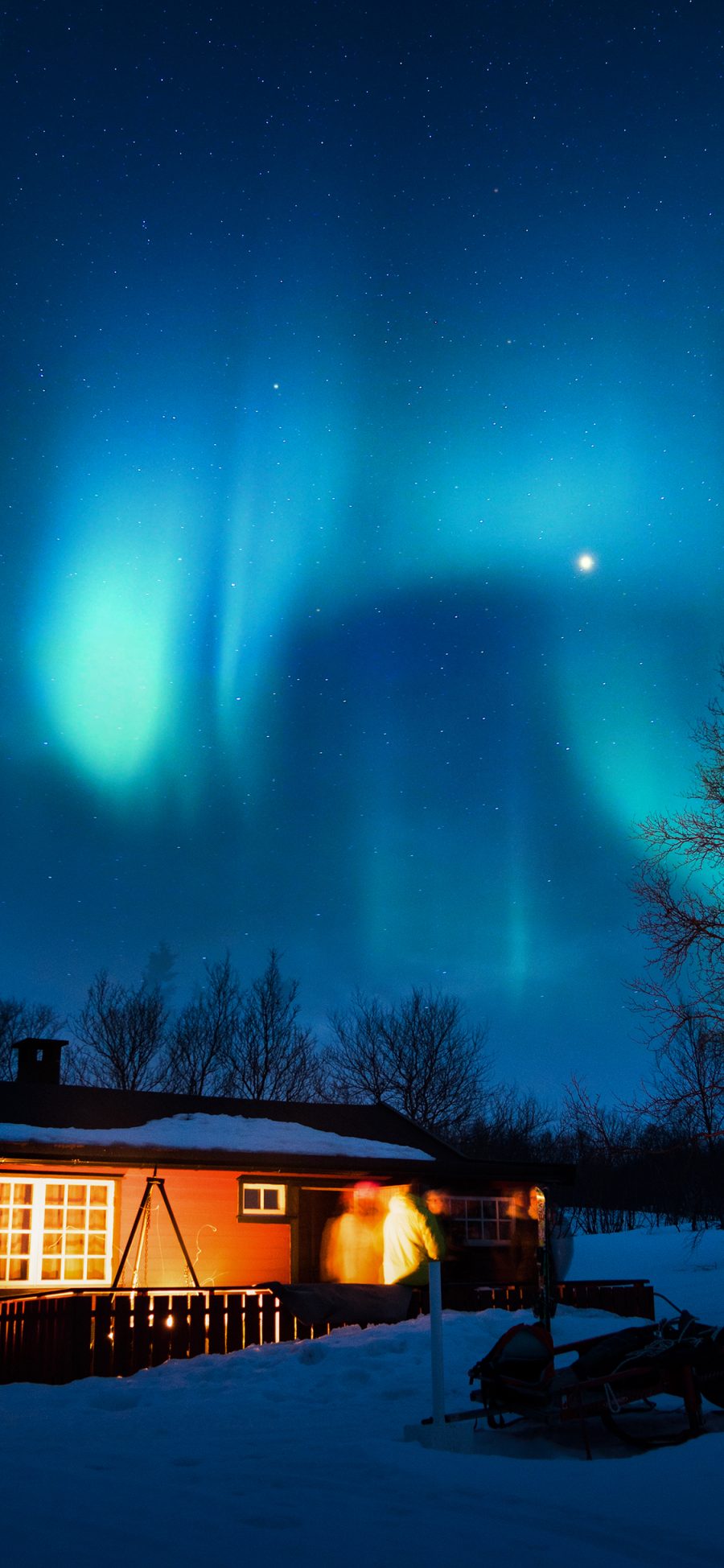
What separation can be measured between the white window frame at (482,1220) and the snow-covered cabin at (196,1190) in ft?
0.08

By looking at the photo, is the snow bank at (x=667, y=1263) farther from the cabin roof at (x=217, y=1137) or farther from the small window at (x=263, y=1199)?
the small window at (x=263, y=1199)

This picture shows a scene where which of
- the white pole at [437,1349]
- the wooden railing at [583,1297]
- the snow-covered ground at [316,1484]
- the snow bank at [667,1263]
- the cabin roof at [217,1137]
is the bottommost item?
→ the snow bank at [667,1263]

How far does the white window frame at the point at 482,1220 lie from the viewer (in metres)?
21.2

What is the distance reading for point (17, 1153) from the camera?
17.2 meters

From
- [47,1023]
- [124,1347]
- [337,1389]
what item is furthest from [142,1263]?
[47,1023]

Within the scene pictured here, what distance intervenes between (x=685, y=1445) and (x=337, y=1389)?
4.99 m

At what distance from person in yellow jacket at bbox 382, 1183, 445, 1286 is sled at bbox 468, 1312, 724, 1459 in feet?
34.8

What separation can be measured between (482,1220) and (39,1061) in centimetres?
908

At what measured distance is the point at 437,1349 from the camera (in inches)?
359

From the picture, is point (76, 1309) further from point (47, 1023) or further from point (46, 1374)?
point (47, 1023)

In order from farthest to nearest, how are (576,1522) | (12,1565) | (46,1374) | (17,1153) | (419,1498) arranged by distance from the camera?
(17,1153)
(46,1374)
(419,1498)
(576,1522)
(12,1565)

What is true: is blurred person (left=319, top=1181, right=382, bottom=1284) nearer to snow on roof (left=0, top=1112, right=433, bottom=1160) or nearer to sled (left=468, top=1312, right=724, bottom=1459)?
snow on roof (left=0, top=1112, right=433, bottom=1160)

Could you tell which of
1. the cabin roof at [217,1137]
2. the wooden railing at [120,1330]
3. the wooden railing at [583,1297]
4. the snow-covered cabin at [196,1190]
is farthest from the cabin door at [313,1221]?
the wooden railing at [120,1330]

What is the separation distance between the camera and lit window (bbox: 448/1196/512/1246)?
21250 millimetres
